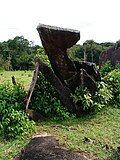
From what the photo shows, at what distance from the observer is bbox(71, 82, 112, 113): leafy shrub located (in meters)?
5.09

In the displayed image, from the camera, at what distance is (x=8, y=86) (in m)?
5.23

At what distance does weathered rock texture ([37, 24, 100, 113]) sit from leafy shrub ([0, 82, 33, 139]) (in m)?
0.69

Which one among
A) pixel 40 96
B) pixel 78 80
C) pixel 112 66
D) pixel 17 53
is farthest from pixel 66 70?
pixel 17 53

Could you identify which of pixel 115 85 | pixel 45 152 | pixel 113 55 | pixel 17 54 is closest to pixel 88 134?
pixel 45 152

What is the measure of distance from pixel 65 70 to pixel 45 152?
2.04 meters

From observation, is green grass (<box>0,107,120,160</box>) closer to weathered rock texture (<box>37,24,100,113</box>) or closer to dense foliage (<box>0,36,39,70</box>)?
weathered rock texture (<box>37,24,100,113</box>)

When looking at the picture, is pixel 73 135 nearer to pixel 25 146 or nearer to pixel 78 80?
pixel 25 146

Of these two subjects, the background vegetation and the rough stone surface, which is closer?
the rough stone surface

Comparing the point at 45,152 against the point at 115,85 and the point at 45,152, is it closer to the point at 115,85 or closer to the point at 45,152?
the point at 45,152

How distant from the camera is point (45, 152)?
3.56 meters

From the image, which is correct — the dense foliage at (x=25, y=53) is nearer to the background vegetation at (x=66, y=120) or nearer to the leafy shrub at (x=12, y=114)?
the background vegetation at (x=66, y=120)

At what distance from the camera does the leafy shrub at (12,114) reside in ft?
13.9

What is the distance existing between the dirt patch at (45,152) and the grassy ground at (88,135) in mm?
131

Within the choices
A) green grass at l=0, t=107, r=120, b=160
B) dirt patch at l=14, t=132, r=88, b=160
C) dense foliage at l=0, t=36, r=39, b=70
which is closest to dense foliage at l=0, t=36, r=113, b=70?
dense foliage at l=0, t=36, r=39, b=70
